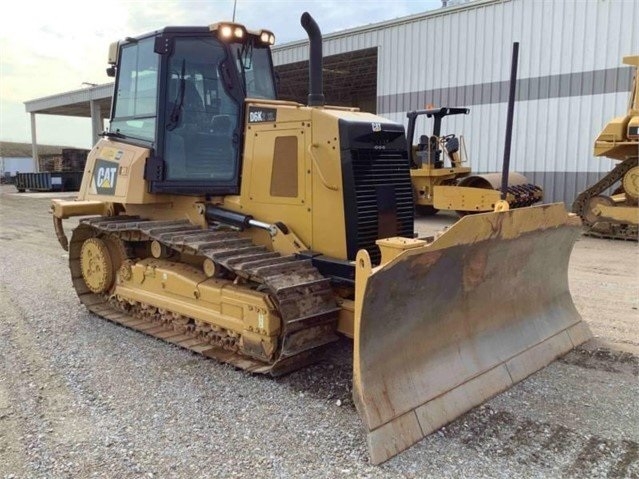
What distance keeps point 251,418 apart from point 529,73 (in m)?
14.1

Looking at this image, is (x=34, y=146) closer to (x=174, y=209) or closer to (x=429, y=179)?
(x=429, y=179)

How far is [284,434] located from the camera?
135 inches

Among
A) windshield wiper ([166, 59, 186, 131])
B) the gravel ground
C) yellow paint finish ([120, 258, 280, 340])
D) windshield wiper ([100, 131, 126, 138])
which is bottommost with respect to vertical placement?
the gravel ground

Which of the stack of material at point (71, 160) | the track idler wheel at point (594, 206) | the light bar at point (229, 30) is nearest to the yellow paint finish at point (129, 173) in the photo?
the light bar at point (229, 30)

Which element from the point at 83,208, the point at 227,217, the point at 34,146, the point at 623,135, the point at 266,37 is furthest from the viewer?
the point at 34,146

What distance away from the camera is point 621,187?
38.8 ft

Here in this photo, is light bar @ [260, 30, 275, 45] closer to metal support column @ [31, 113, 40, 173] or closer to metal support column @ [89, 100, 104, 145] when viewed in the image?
metal support column @ [89, 100, 104, 145]

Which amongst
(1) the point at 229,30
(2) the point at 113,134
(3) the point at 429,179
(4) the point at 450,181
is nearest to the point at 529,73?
(4) the point at 450,181

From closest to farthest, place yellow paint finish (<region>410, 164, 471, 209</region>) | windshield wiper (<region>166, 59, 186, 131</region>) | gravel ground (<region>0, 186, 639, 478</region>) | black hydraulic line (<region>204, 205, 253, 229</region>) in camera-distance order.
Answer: gravel ground (<region>0, 186, 639, 478</region>)
black hydraulic line (<region>204, 205, 253, 229</region>)
windshield wiper (<region>166, 59, 186, 131</region>)
yellow paint finish (<region>410, 164, 471, 209</region>)

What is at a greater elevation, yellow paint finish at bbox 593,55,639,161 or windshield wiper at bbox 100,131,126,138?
yellow paint finish at bbox 593,55,639,161

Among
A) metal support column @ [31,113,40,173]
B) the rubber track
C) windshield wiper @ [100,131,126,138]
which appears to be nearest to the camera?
the rubber track

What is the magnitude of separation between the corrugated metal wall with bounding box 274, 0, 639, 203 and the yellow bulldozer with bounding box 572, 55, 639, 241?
8.46ft

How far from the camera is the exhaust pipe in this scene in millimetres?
4270

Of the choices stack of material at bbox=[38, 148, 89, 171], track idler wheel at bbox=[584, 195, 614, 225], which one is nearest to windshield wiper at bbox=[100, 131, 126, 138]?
Answer: track idler wheel at bbox=[584, 195, 614, 225]
